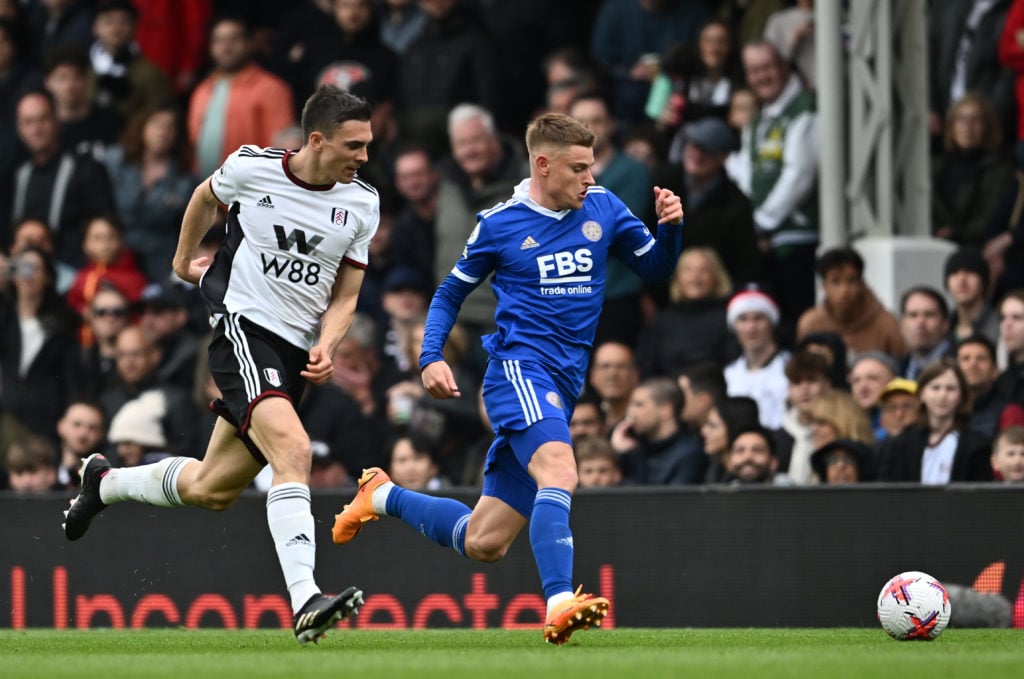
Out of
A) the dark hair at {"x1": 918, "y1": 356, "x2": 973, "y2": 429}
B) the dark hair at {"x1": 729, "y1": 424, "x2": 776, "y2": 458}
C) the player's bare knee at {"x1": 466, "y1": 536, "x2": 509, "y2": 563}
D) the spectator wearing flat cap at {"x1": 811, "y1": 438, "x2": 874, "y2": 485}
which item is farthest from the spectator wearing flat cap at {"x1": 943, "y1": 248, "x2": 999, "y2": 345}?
the player's bare knee at {"x1": 466, "y1": 536, "x2": 509, "y2": 563}

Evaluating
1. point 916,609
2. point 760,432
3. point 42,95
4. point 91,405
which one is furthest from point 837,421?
point 42,95

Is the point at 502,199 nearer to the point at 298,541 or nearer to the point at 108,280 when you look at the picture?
the point at 108,280

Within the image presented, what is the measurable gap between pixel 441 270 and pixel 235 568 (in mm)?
3790

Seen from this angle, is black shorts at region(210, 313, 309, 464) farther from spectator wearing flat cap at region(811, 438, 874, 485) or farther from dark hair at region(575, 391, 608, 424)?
dark hair at region(575, 391, 608, 424)

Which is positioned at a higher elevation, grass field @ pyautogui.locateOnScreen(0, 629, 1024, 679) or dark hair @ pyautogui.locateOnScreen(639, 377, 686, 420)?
dark hair @ pyautogui.locateOnScreen(639, 377, 686, 420)

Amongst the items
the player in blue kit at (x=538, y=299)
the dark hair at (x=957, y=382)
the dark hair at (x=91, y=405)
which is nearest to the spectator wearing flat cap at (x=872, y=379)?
the dark hair at (x=957, y=382)

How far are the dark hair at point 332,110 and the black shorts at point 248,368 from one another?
957 millimetres

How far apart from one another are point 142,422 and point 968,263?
5.82m

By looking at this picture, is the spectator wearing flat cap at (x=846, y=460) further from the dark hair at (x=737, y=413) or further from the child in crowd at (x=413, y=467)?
the child in crowd at (x=413, y=467)

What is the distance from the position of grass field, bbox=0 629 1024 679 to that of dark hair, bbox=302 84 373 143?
2.35m

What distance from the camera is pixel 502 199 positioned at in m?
13.9

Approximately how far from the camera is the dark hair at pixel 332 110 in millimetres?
8594

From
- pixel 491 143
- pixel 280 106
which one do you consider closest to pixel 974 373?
pixel 491 143

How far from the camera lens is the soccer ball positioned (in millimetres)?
8617
